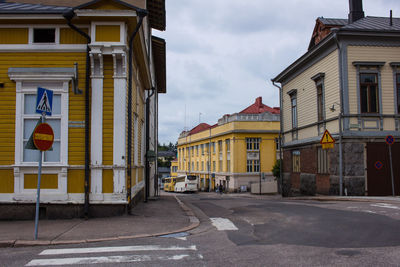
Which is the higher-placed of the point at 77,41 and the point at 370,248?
the point at 77,41

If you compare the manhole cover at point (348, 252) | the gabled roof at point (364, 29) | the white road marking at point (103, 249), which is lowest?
the white road marking at point (103, 249)

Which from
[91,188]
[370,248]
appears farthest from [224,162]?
[370,248]

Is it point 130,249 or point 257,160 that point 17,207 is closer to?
point 130,249

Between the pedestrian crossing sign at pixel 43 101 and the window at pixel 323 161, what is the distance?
676 inches

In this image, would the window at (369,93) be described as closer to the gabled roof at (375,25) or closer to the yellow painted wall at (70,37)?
the gabled roof at (375,25)

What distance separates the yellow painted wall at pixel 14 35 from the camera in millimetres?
11531

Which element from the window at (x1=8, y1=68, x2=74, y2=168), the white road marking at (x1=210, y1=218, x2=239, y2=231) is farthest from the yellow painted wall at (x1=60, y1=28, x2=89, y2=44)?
the white road marking at (x1=210, y1=218, x2=239, y2=231)

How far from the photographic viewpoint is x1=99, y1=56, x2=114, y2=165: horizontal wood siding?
36.8ft

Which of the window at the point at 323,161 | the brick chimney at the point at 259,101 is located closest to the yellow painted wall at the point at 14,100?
the window at the point at 323,161

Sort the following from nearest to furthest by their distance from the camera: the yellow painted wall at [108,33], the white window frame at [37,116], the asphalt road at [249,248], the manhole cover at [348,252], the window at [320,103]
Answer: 1. the asphalt road at [249,248]
2. the manhole cover at [348,252]
3. the white window frame at [37,116]
4. the yellow painted wall at [108,33]
5. the window at [320,103]

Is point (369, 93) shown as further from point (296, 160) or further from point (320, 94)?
point (296, 160)

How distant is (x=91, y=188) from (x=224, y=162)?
4817cm

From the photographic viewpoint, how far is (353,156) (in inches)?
787

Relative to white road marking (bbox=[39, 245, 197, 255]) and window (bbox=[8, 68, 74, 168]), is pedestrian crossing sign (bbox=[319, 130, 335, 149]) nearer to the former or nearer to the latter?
window (bbox=[8, 68, 74, 168])
